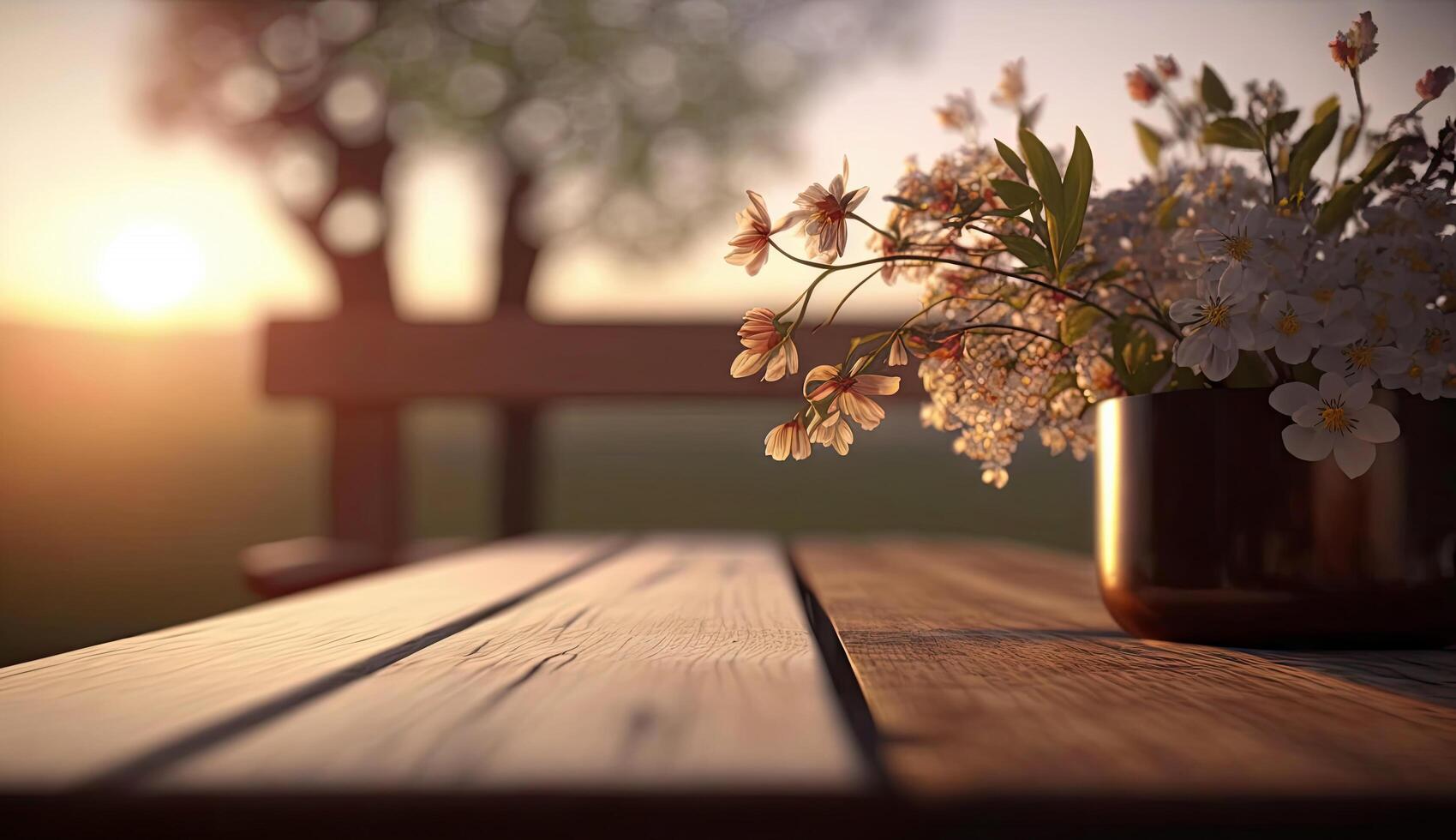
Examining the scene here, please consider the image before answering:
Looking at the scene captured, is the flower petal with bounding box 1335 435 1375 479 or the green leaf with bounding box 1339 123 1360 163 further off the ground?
the green leaf with bounding box 1339 123 1360 163

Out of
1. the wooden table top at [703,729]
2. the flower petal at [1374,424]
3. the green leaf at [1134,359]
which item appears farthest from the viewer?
the green leaf at [1134,359]

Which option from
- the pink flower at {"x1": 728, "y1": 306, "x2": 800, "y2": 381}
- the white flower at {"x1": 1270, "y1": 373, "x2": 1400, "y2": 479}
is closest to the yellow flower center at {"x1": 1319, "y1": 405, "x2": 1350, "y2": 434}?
the white flower at {"x1": 1270, "y1": 373, "x2": 1400, "y2": 479}

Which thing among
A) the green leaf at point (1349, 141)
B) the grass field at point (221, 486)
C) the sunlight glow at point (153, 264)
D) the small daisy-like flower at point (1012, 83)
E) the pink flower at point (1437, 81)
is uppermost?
the sunlight glow at point (153, 264)

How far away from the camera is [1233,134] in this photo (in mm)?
658

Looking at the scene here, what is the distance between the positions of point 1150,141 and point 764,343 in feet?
1.38

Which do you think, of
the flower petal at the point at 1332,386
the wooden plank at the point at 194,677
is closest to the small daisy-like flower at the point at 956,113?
the flower petal at the point at 1332,386

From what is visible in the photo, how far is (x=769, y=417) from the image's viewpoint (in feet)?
7.50

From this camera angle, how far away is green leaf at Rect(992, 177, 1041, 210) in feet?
1.90

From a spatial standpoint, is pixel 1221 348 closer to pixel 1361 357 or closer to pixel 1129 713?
pixel 1361 357

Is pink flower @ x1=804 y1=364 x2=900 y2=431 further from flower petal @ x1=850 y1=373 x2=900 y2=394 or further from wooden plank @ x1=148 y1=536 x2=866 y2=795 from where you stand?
wooden plank @ x1=148 y1=536 x2=866 y2=795

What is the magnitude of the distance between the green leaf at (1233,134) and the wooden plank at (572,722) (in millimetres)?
463

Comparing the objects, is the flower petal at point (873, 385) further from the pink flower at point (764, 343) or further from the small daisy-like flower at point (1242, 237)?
the small daisy-like flower at point (1242, 237)

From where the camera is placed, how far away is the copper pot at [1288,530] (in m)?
0.58

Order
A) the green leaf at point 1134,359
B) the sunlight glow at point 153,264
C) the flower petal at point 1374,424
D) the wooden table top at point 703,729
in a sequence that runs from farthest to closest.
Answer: the sunlight glow at point 153,264 → the green leaf at point 1134,359 → the flower petal at point 1374,424 → the wooden table top at point 703,729
